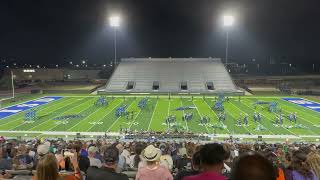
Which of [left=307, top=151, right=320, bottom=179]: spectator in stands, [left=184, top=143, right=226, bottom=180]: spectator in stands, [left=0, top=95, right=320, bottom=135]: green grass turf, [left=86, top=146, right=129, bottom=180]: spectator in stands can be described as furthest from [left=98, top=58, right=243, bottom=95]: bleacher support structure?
[left=184, top=143, right=226, bottom=180]: spectator in stands

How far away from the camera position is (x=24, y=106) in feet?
111

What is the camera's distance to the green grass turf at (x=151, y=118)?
2348cm

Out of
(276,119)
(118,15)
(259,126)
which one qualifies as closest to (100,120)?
(259,126)

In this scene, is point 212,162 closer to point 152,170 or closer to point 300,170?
point 152,170

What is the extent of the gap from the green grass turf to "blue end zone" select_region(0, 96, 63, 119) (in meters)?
1.02

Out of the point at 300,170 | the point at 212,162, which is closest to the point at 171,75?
the point at 300,170

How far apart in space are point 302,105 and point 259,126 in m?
12.6

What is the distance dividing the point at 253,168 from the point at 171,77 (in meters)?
52.8

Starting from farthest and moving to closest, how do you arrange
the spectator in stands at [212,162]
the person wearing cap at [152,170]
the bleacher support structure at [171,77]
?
1. the bleacher support structure at [171,77]
2. the person wearing cap at [152,170]
3. the spectator in stands at [212,162]

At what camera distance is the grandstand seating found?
50.6 meters

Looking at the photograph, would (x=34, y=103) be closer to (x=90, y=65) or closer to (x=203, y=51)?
(x=203, y=51)

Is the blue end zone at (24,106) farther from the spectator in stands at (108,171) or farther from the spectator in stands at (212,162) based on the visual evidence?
the spectator in stands at (212,162)

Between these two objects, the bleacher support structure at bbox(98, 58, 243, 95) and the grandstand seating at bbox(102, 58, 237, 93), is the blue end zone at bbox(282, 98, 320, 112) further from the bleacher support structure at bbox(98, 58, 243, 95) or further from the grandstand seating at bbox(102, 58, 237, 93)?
the grandstand seating at bbox(102, 58, 237, 93)

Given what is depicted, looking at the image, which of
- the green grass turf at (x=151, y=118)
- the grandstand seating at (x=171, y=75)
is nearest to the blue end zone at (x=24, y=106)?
the green grass turf at (x=151, y=118)
